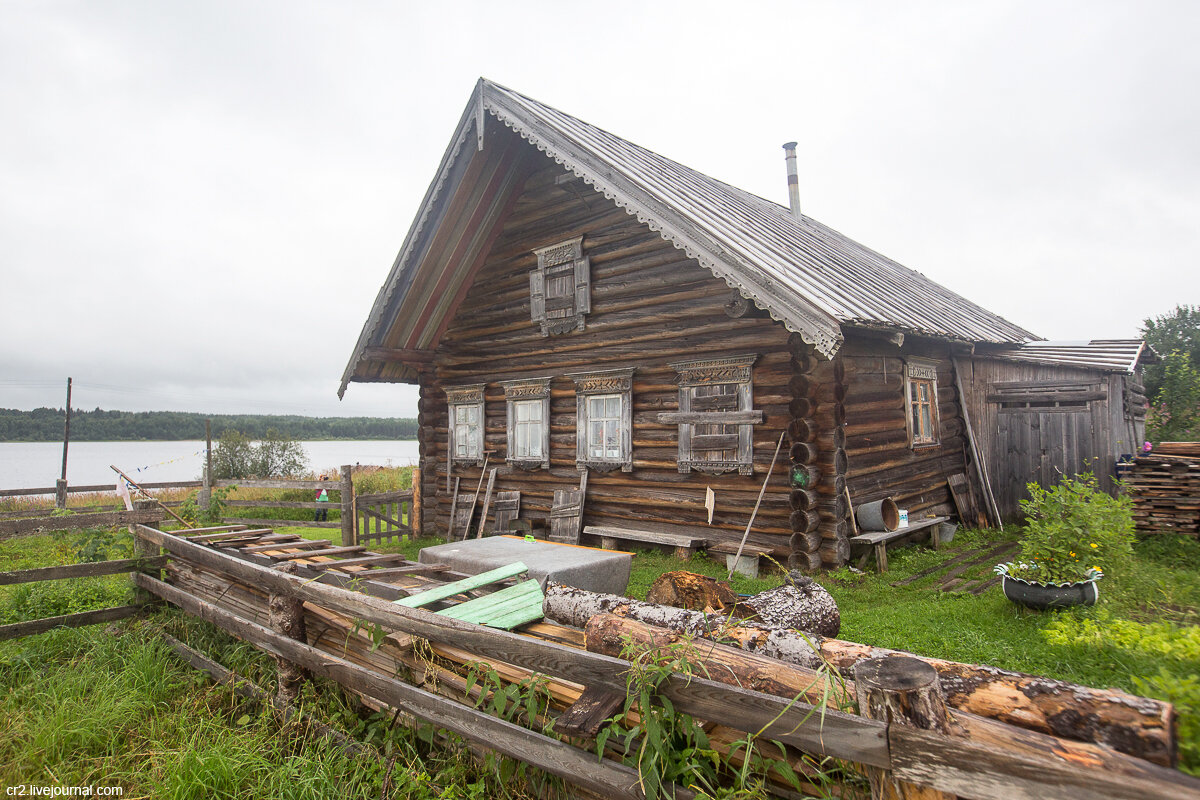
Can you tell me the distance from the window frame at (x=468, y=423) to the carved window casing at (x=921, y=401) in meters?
8.21

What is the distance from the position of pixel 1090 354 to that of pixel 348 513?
15.6 metres

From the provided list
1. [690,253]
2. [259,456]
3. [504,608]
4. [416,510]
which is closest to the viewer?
[504,608]

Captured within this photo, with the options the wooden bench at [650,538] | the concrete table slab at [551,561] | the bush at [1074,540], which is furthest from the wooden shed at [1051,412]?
the concrete table slab at [551,561]

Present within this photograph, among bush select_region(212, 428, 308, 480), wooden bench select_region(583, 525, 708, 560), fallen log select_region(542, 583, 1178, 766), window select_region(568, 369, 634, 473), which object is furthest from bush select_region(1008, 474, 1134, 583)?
bush select_region(212, 428, 308, 480)

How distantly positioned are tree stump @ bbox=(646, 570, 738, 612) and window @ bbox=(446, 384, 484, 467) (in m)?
9.32

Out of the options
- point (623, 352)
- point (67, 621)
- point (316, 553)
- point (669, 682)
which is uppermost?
point (623, 352)

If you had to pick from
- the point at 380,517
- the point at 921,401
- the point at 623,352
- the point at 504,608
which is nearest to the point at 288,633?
the point at 504,608

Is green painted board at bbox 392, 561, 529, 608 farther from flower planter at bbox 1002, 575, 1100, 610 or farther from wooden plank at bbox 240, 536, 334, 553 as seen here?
flower planter at bbox 1002, 575, 1100, 610

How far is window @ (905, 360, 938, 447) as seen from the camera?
11.1 metres

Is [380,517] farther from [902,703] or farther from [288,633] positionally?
[902,703]

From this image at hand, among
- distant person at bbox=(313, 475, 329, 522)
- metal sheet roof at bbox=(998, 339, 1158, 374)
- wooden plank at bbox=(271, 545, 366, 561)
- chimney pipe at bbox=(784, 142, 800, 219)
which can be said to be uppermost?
chimney pipe at bbox=(784, 142, 800, 219)

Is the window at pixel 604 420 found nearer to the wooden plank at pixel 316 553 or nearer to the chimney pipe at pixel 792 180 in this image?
the wooden plank at pixel 316 553

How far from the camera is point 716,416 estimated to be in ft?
31.3

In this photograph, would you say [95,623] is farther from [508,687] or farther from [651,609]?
[651,609]
